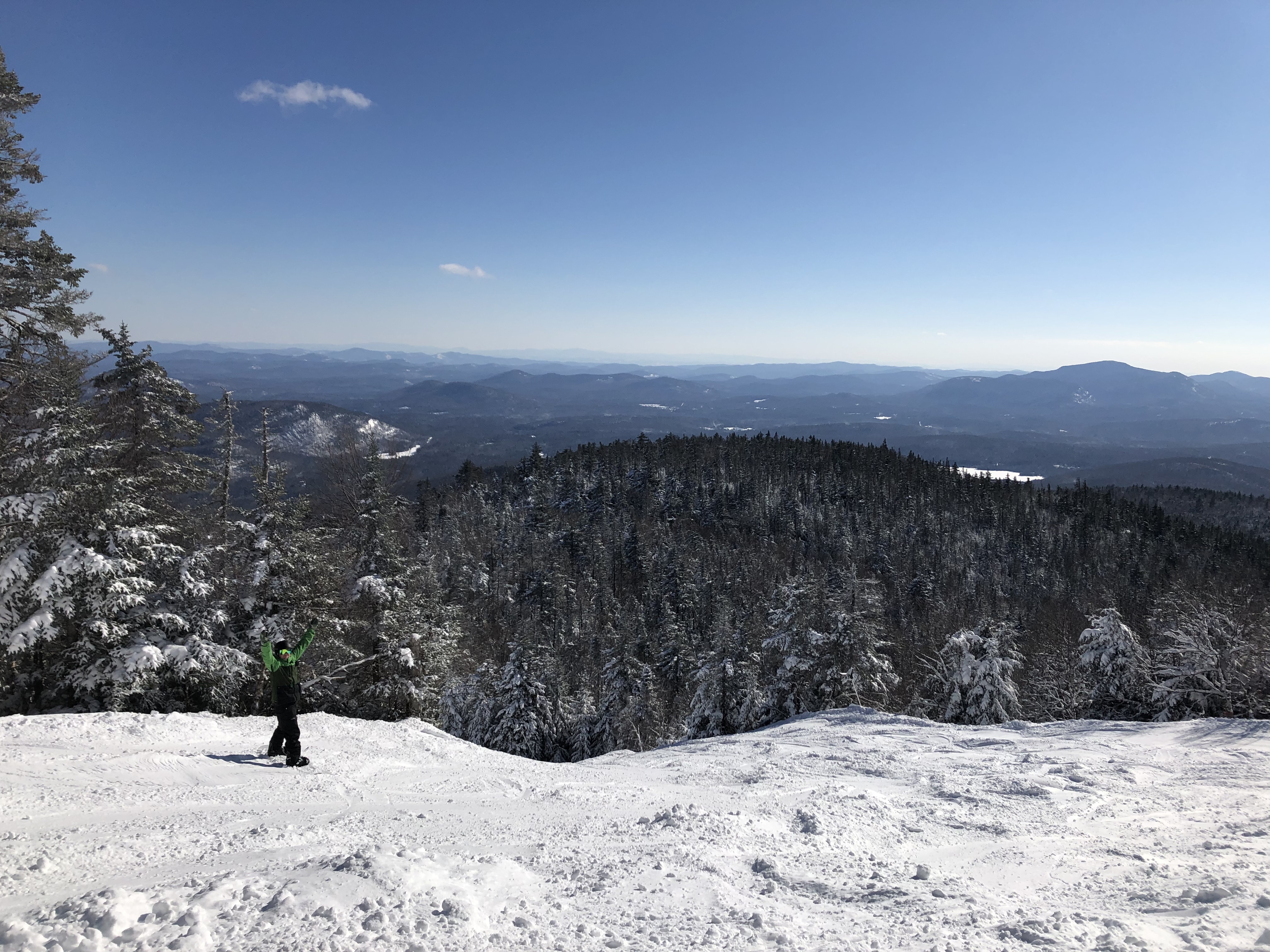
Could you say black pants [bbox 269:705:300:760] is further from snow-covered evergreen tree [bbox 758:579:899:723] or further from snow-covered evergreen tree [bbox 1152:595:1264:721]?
snow-covered evergreen tree [bbox 758:579:899:723]

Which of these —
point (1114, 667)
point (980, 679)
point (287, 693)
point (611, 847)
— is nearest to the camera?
point (611, 847)

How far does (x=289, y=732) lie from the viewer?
32.6ft

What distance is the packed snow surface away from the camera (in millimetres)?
5012

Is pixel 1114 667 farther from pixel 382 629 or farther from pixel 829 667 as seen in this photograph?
pixel 382 629

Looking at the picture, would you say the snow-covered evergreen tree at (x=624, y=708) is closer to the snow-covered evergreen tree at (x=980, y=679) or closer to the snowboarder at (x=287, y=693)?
the snow-covered evergreen tree at (x=980, y=679)

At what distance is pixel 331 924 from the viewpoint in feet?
15.8

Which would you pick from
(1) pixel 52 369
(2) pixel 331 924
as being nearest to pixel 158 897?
(2) pixel 331 924

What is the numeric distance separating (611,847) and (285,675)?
6.48 meters

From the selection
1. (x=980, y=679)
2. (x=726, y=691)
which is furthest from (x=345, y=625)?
(x=980, y=679)

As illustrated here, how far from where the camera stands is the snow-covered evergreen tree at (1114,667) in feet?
66.4

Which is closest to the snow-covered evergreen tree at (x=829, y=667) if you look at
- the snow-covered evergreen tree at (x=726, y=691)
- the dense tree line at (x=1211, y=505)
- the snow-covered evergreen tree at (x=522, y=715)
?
the snow-covered evergreen tree at (x=726, y=691)

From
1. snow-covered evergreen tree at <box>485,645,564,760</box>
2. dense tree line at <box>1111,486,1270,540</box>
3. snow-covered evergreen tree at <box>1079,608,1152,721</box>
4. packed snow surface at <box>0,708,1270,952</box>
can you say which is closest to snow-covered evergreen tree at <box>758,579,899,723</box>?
snow-covered evergreen tree at <box>1079,608,1152,721</box>

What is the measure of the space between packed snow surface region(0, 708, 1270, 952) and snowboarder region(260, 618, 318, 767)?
0.36 m

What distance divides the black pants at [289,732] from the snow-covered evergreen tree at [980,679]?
23.5m
